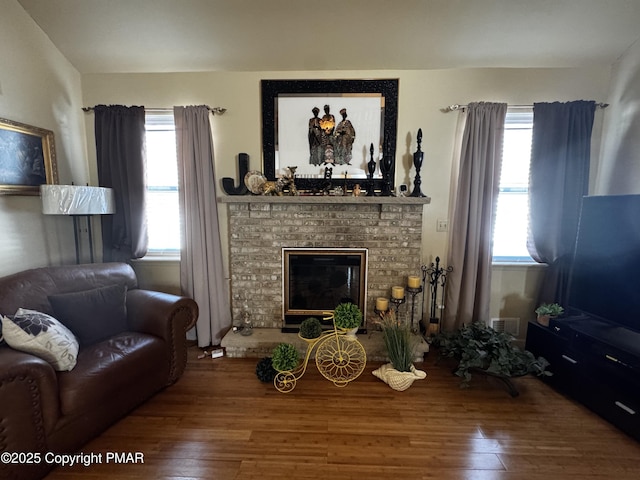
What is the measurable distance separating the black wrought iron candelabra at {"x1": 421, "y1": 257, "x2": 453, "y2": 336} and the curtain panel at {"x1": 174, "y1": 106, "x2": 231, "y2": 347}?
2019mm

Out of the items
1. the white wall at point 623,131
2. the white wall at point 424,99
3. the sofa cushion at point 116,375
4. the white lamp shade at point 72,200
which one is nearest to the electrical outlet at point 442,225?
the white wall at point 424,99

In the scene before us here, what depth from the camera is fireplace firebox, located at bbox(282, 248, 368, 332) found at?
2.65m

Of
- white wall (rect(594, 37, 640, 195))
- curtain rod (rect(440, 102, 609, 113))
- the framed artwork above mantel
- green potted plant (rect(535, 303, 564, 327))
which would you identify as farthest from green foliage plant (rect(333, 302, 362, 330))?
white wall (rect(594, 37, 640, 195))

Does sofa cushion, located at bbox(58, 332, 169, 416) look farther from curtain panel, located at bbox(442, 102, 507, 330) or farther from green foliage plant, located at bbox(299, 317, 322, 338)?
curtain panel, located at bbox(442, 102, 507, 330)

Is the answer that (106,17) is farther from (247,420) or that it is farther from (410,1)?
(247,420)

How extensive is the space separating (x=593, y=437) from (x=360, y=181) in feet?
7.88

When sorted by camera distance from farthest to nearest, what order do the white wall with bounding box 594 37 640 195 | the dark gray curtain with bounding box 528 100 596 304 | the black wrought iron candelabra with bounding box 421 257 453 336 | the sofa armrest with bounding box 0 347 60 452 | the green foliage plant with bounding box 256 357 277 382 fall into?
the black wrought iron candelabra with bounding box 421 257 453 336, the dark gray curtain with bounding box 528 100 596 304, the white wall with bounding box 594 37 640 195, the green foliage plant with bounding box 256 357 277 382, the sofa armrest with bounding box 0 347 60 452

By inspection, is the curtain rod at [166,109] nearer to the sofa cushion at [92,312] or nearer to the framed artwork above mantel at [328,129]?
the framed artwork above mantel at [328,129]

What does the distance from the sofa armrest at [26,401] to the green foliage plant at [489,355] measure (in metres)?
2.51

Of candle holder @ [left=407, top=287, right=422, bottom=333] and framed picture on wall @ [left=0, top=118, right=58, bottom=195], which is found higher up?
framed picture on wall @ [left=0, top=118, right=58, bottom=195]

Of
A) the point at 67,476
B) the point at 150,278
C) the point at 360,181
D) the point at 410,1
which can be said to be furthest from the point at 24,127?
the point at 410,1

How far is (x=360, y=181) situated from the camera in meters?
2.64

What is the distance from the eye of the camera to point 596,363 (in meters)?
1.83

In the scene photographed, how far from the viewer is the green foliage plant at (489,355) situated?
6.59ft
